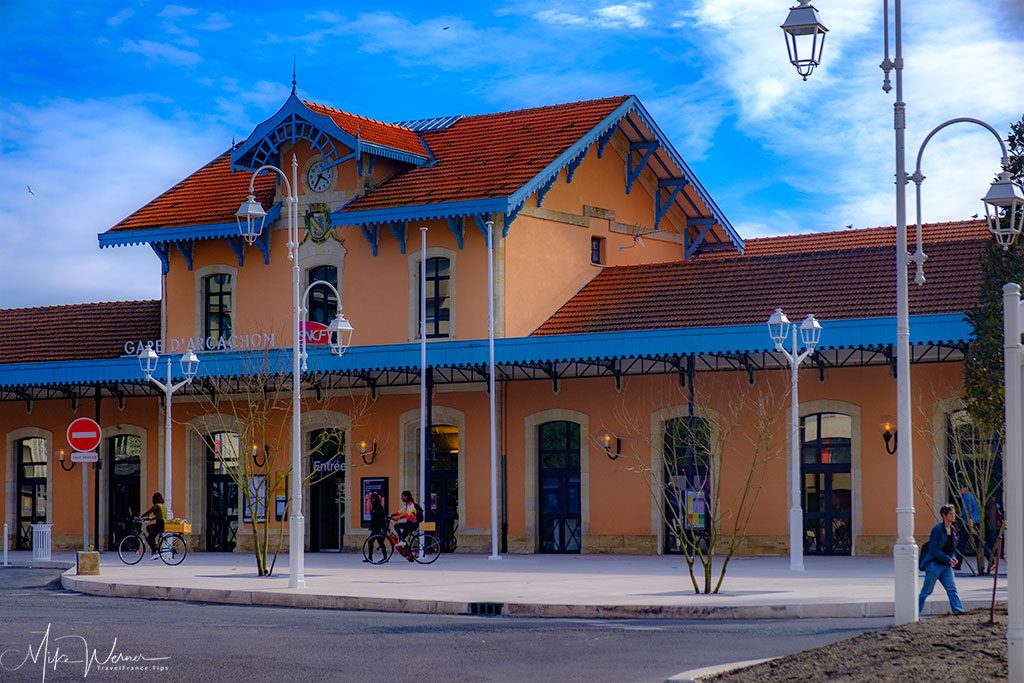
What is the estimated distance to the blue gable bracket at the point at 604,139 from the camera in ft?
115

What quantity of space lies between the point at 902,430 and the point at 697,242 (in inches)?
913

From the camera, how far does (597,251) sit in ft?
120

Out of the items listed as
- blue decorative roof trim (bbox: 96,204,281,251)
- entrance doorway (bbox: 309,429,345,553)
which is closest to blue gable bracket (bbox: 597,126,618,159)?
blue decorative roof trim (bbox: 96,204,281,251)

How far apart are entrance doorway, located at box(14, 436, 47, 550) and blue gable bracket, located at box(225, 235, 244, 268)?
25.4ft

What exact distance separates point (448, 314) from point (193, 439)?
7719mm

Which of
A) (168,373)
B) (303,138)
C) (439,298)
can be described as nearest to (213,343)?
(168,373)

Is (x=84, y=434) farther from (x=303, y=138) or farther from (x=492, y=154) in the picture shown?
(x=492, y=154)

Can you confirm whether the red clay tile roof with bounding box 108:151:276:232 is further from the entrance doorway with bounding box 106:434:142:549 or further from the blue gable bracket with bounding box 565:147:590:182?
the blue gable bracket with bounding box 565:147:590:182

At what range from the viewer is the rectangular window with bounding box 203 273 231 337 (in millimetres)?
37219

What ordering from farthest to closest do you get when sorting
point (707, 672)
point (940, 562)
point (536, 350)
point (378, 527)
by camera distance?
point (536, 350) → point (378, 527) → point (940, 562) → point (707, 672)

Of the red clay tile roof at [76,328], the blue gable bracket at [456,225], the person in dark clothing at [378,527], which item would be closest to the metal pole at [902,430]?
the person in dark clothing at [378,527]

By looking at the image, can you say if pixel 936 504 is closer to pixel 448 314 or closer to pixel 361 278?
pixel 448 314

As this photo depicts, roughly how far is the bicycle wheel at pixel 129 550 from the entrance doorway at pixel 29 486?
832 cm

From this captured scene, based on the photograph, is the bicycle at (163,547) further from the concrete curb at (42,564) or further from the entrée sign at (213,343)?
the entrée sign at (213,343)
